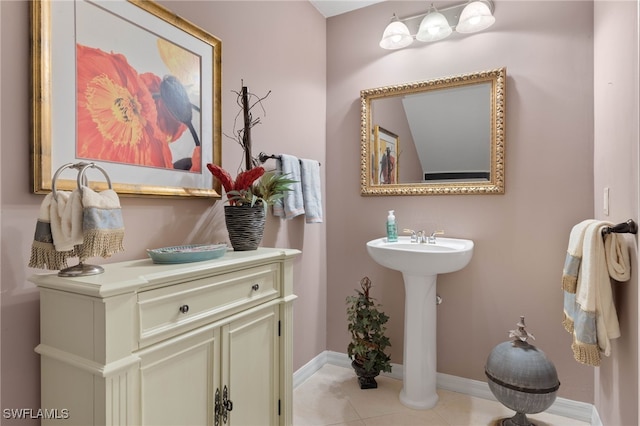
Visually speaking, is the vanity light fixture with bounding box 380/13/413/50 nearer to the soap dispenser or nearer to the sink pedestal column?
the soap dispenser

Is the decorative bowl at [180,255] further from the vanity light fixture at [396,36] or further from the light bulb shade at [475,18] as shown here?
the light bulb shade at [475,18]

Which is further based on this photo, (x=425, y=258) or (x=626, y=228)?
(x=425, y=258)

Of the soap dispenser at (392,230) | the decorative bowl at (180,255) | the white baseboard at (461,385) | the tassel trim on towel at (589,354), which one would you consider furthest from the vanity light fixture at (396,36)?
the white baseboard at (461,385)

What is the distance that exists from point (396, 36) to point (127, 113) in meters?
1.71

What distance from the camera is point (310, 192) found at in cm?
208

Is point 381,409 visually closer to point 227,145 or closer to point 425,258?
point 425,258

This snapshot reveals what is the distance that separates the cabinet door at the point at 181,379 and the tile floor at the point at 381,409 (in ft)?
2.94

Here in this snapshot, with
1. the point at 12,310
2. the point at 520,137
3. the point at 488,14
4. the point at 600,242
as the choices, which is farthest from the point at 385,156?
the point at 12,310

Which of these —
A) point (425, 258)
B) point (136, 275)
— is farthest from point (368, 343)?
point (136, 275)

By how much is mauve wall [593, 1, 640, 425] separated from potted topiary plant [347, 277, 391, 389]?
3.61 feet

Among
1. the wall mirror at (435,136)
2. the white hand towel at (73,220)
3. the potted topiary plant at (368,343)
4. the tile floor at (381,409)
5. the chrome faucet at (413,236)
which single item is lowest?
the tile floor at (381,409)

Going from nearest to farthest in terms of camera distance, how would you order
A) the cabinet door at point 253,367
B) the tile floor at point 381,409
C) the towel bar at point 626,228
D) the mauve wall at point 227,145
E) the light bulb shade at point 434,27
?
the mauve wall at point 227,145 < the towel bar at point 626,228 < the cabinet door at point 253,367 < the tile floor at point 381,409 < the light bulb shade at point 434,27

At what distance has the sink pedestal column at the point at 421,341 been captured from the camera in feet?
6.42

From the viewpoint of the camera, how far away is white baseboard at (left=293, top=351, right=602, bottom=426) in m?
1.85
